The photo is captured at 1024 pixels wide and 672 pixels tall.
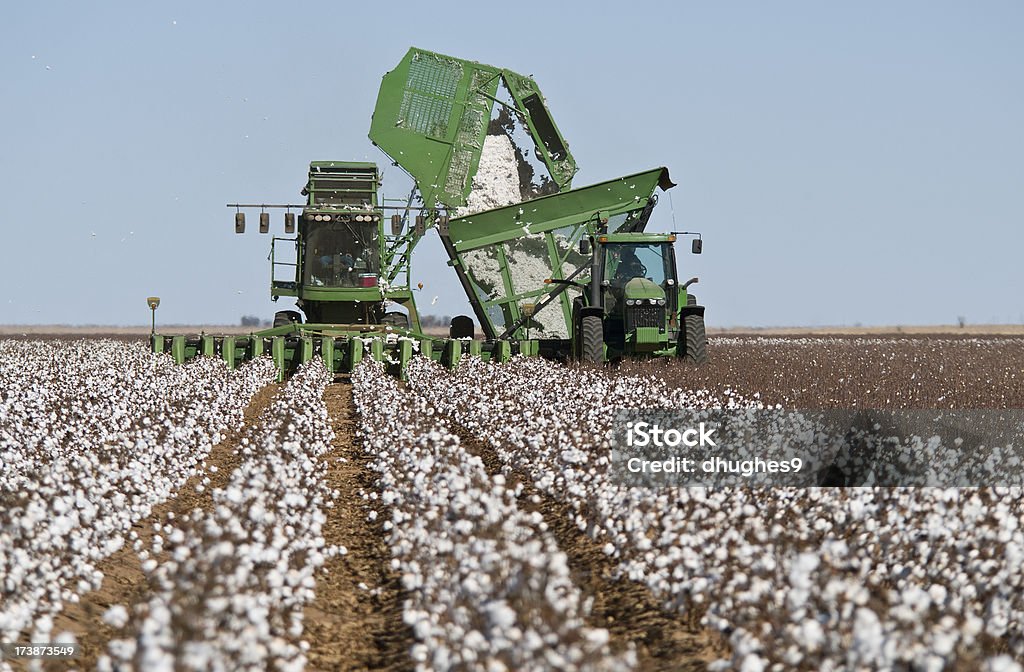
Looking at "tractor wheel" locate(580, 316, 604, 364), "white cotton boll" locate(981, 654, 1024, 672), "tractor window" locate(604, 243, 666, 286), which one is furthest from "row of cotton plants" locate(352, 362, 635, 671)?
"tractor window" locate(604, 243, 666, 286)

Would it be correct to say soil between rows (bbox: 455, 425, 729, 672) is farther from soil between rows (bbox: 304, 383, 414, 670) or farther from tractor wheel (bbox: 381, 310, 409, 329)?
tractor wheel (bbox: 381, 310, 409, 329)

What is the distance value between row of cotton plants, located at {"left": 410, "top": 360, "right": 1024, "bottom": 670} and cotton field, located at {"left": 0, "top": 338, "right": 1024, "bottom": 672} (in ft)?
0.07

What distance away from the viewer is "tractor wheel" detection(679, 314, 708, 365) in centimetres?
1886

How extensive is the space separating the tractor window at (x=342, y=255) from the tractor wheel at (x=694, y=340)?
7306 mm

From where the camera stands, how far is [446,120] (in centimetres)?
2191

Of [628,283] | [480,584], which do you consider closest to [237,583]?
[480,584]

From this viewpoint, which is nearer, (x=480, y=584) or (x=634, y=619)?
(x=480, y=584)

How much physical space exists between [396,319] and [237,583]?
19308mm

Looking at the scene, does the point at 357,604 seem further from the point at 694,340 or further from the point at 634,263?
the point at 634,263

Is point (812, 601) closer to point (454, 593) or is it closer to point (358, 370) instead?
point (454, 593)

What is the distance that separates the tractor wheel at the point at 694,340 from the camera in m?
18.9

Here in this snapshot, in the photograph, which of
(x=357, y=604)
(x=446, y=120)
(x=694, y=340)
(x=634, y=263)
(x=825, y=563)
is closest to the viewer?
(x=825, y=563)

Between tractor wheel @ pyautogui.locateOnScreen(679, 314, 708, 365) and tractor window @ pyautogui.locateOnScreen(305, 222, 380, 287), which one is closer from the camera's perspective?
tractor wheel @ pyautogui.locateOnScreen(679, 314, 708, 365)

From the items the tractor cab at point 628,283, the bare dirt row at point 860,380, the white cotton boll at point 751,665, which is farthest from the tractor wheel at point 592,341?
the white cotton boll at point 751,665
